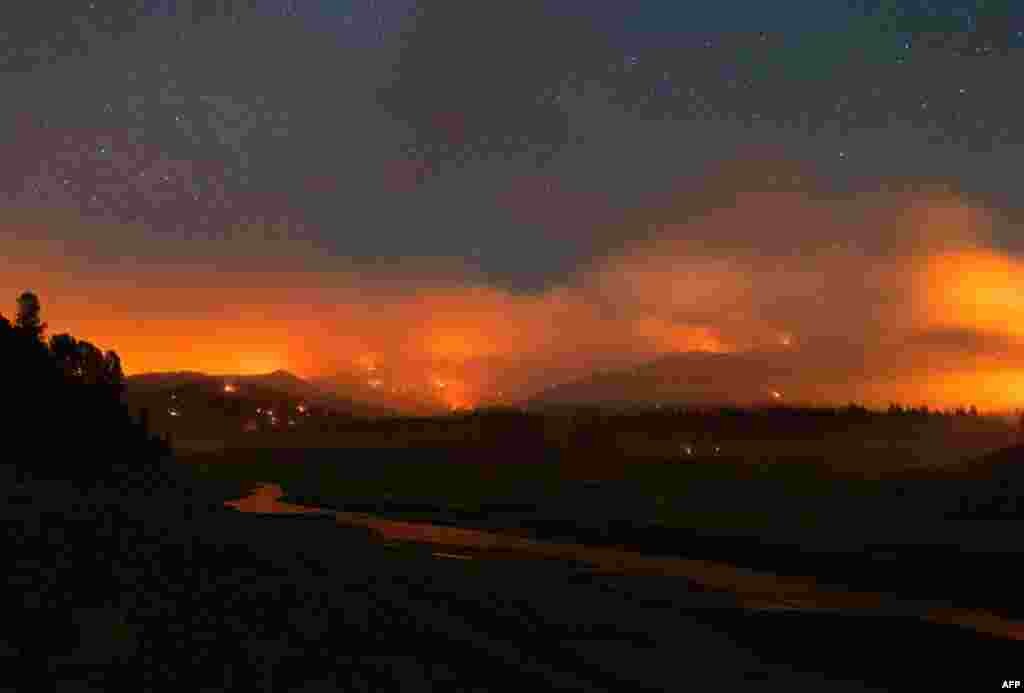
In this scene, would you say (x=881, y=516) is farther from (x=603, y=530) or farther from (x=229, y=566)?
(x=229, y=566)

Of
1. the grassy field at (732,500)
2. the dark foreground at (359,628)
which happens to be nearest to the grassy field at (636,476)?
the grassy field at (732,500)

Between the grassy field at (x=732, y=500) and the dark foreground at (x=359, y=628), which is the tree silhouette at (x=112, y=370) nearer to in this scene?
the grassy field at (x=732, y=500)

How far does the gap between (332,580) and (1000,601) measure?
18.7 metres

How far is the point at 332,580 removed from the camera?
17672 mm

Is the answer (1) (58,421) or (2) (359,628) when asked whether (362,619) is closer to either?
(2) (359,628)

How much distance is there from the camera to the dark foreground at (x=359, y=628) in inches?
423

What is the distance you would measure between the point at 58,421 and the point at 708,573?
114 ft

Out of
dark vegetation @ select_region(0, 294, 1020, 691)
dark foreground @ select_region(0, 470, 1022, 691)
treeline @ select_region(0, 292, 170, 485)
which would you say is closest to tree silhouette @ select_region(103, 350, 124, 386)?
treeline @ select_region(0, 292, 170, 485)

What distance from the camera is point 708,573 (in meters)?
29.6

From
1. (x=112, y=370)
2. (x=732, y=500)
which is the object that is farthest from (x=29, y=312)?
(x=732, y=500)

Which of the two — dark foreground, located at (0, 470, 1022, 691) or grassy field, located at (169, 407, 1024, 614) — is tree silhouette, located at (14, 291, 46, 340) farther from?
dark foreground, located at (0, 470, 1022, 691)

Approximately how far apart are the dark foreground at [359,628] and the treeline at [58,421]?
17821mm

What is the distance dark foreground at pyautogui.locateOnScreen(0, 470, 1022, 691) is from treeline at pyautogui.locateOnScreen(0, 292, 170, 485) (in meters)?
17.8

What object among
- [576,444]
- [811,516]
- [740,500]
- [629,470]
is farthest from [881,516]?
[576,444]
